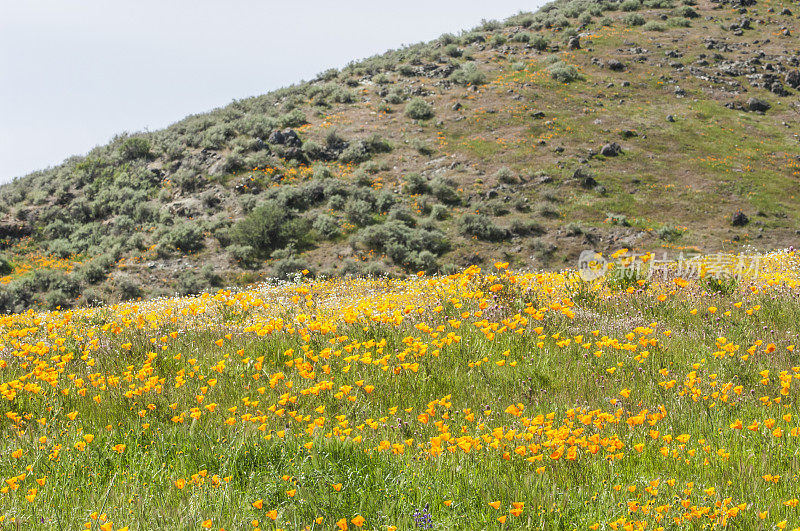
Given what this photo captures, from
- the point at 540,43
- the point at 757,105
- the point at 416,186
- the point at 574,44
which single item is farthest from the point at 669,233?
the point at 540,43

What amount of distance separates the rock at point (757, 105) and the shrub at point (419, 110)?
2230 centimetres

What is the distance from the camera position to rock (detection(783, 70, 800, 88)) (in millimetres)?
39219

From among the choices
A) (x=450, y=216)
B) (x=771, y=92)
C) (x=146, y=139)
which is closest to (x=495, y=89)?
(x=450, y=216)

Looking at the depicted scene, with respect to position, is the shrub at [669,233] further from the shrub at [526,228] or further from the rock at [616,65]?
the rock at [616,65]

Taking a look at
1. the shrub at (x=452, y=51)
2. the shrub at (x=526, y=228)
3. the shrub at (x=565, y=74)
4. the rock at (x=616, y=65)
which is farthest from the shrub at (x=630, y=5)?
the shrub at (x=526, y=228)

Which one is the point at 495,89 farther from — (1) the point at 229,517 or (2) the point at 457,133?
(1) the point at 229,517

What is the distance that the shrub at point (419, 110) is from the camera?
127ft

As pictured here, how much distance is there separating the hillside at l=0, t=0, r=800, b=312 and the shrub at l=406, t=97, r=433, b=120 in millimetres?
152

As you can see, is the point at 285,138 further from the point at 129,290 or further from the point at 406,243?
the point at 129,290

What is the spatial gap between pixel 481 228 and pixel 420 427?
2361 centimetres

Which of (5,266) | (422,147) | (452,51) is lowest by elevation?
(5,266)

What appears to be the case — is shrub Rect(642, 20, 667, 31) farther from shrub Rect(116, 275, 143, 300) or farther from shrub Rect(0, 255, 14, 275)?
shrub Rect(0, 255, 14, 275)

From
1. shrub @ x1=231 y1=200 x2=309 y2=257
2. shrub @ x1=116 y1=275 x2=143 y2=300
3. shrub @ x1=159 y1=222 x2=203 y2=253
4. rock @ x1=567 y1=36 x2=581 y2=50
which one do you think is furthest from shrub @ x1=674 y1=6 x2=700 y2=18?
shrub @ x1=116 y1=275 x2=143 y2=300

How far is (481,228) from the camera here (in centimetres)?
2680
